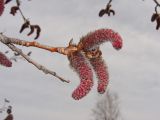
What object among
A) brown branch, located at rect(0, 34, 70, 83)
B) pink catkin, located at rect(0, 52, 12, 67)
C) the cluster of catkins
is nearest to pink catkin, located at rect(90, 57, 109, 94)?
the cluster of catkins

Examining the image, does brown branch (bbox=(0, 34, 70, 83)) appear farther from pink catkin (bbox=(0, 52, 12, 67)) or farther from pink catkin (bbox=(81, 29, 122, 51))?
pink catkin (bbox=(81, 29, 122, 51))

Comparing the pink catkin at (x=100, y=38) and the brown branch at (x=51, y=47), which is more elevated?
the pink catkin at (x=100, y=38)

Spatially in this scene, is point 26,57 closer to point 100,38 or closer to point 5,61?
point 5,61

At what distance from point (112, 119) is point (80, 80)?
5542 cm

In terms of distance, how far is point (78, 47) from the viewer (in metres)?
3.27

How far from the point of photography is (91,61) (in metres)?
3.29

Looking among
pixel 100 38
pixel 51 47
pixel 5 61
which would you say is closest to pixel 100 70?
pixel 100 38

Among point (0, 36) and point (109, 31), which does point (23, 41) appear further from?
point (109, 31)

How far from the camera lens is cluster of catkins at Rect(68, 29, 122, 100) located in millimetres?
3154

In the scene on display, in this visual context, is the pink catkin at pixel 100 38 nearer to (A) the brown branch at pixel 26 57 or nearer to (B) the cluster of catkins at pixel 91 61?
(B) the cluster of catkins at pixel 91 61

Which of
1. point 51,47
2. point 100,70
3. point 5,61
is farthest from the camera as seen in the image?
point 5,61

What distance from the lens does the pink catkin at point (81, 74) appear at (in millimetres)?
3115

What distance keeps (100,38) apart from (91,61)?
17 cm

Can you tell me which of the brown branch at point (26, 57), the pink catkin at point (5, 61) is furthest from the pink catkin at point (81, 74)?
the pink catkin at point (5, 61)
